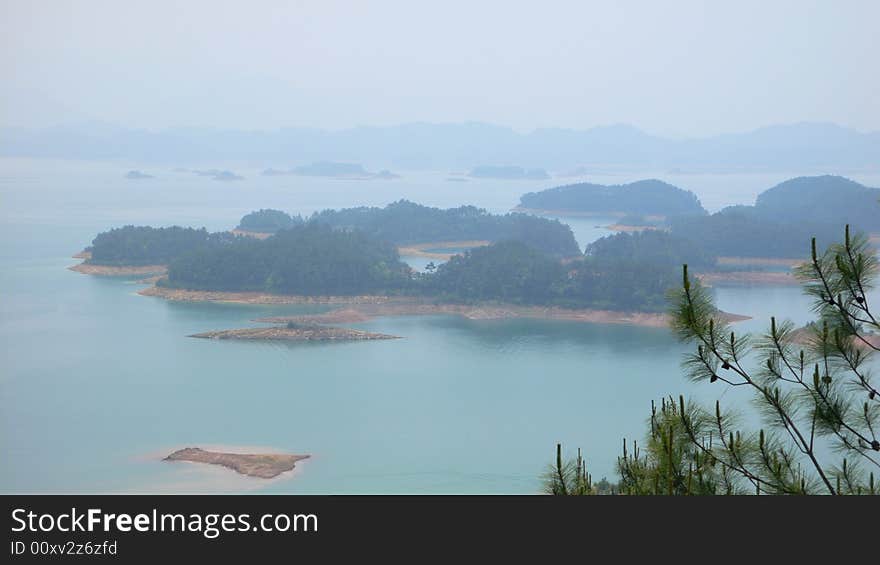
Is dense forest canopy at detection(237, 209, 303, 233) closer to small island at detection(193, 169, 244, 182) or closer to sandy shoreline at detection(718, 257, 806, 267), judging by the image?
sandy shoreline at detection(718, 257, 806, 267)

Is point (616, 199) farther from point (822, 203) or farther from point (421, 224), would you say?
point (421, 224)

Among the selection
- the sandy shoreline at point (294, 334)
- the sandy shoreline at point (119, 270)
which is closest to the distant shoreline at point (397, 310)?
the sandy shoreline at point (294, 334)

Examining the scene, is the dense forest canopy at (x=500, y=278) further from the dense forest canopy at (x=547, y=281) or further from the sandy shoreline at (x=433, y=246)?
the sandy shoreline at (x=433, y=246)

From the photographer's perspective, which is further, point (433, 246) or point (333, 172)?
point (333, 172)

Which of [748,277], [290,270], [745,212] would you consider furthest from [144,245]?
[745,212]

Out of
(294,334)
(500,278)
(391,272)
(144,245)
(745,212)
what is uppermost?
(745,212)

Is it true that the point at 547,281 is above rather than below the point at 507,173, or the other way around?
below
